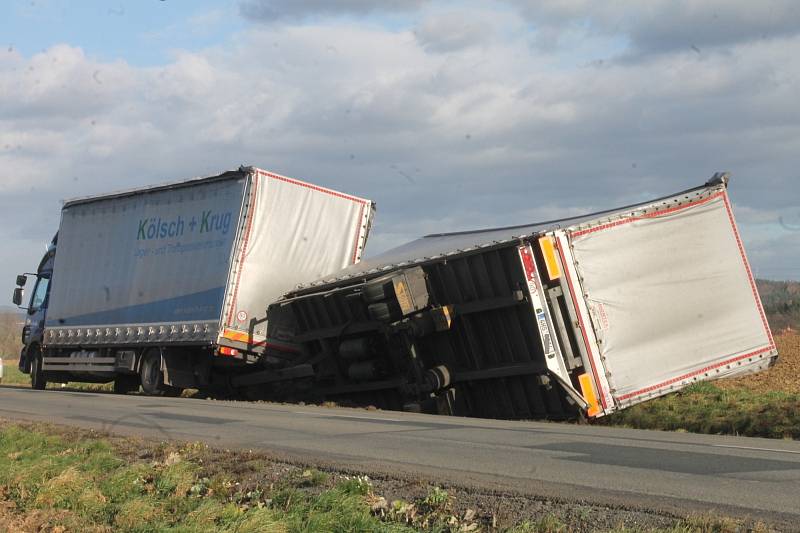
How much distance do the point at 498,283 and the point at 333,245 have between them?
668 cm

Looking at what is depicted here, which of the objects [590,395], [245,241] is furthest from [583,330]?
[245,241]

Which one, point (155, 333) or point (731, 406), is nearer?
point (731, 406)

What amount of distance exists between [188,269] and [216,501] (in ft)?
43.2

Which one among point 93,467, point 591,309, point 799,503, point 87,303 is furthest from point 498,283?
point 87,303

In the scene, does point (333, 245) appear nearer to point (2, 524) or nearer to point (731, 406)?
point (731, 406)

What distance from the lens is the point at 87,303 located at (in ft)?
75.5

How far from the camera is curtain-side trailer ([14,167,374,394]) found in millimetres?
19328

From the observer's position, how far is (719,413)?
13938 millimetres

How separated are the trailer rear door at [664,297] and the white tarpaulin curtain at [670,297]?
2cm

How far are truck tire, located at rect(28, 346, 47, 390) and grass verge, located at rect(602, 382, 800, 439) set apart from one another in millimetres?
16604

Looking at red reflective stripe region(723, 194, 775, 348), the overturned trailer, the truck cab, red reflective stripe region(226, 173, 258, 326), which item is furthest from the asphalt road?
the truck cab

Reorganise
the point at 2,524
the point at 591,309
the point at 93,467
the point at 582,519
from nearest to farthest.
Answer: the point at 582,519 → the point at 2,524 → the point at 93,467 → the point at 591,309

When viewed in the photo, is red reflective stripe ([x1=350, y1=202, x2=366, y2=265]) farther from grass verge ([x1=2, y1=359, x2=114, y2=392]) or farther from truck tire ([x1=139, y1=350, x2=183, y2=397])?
grass verge ([x1=2, y1=359, x2=114, y2=392])

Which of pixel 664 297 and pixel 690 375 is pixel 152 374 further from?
pixel 690 375
